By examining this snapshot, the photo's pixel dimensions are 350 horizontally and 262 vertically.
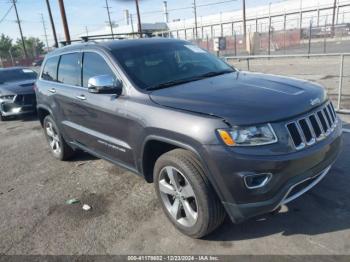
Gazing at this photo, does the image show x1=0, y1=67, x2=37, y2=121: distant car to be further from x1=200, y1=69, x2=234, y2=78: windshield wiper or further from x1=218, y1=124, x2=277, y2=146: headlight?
x1=218, y1=124, x2=277, y2=146: headlight

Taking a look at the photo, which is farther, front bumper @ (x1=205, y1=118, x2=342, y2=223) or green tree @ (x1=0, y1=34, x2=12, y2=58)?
green tree @ (x1=0, y1=34, x2=12, y2=58)

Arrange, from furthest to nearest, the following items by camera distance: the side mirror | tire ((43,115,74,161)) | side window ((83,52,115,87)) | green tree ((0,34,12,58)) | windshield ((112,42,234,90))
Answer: green tree ((0,34,12,58)) < tire ((43,115,74,161)) < side window ((83,52,115,87)) < windshield ((112,42,234,90)) < the side mirror

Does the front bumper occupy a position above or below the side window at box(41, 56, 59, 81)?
below

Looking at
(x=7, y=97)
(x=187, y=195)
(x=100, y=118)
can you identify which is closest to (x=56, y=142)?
(x=100, y=118)

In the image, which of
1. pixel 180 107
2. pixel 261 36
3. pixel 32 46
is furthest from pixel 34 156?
pixel 32 46

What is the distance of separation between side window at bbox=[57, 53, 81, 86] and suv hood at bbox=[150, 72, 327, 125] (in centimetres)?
165

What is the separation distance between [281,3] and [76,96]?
59.7 metres

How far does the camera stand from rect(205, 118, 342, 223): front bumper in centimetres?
264

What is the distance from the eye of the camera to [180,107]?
3.04 metres

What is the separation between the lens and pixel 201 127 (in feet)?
9.09

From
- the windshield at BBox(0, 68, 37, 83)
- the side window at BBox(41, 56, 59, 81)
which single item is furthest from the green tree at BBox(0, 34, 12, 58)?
the side window at BBox(41, 56, 59, 81)

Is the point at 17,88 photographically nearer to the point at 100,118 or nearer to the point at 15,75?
the point at 15,75

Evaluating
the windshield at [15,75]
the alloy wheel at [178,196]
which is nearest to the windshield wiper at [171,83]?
the alloy wheel at [178,196]

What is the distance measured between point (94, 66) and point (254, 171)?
252 centimetres
